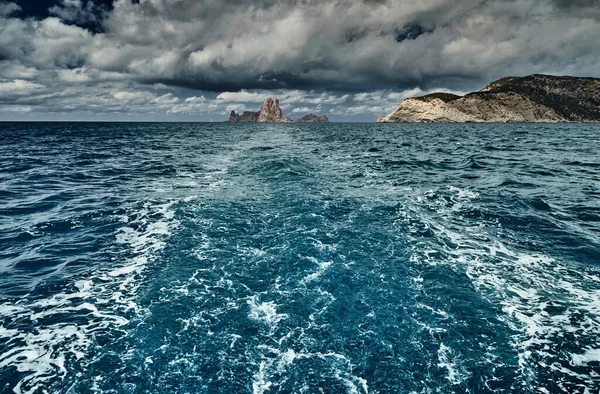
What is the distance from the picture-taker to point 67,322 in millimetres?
9078

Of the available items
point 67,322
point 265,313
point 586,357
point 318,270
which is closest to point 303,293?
point 265,313

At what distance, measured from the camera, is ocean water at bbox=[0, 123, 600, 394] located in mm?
7238

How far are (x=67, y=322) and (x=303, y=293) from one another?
23.6 ft

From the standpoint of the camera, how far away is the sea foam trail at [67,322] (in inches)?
291

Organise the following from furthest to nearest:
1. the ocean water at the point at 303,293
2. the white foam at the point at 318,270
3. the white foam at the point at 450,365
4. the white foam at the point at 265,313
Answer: the white foam at the point at 318,270, the white foam at the point at 265,313, the ocean water at the point at 303,293, the white foam at the point at 450,365

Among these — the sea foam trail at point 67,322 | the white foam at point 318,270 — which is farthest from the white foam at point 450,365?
the sea foam trail at point 67,322

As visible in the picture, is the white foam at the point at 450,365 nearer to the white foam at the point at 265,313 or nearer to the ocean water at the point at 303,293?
the ocean water at the point at 303,293

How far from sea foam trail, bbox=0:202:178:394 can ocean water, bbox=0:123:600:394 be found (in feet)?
0.18

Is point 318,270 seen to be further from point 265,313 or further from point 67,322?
point 67,322

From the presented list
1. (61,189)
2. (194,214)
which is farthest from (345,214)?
(61,189)

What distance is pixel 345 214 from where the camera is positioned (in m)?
18.4

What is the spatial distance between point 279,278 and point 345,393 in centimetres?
522

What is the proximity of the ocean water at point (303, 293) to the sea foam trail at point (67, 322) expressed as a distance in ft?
0.18

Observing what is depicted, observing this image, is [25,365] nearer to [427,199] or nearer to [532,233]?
[532,233]
